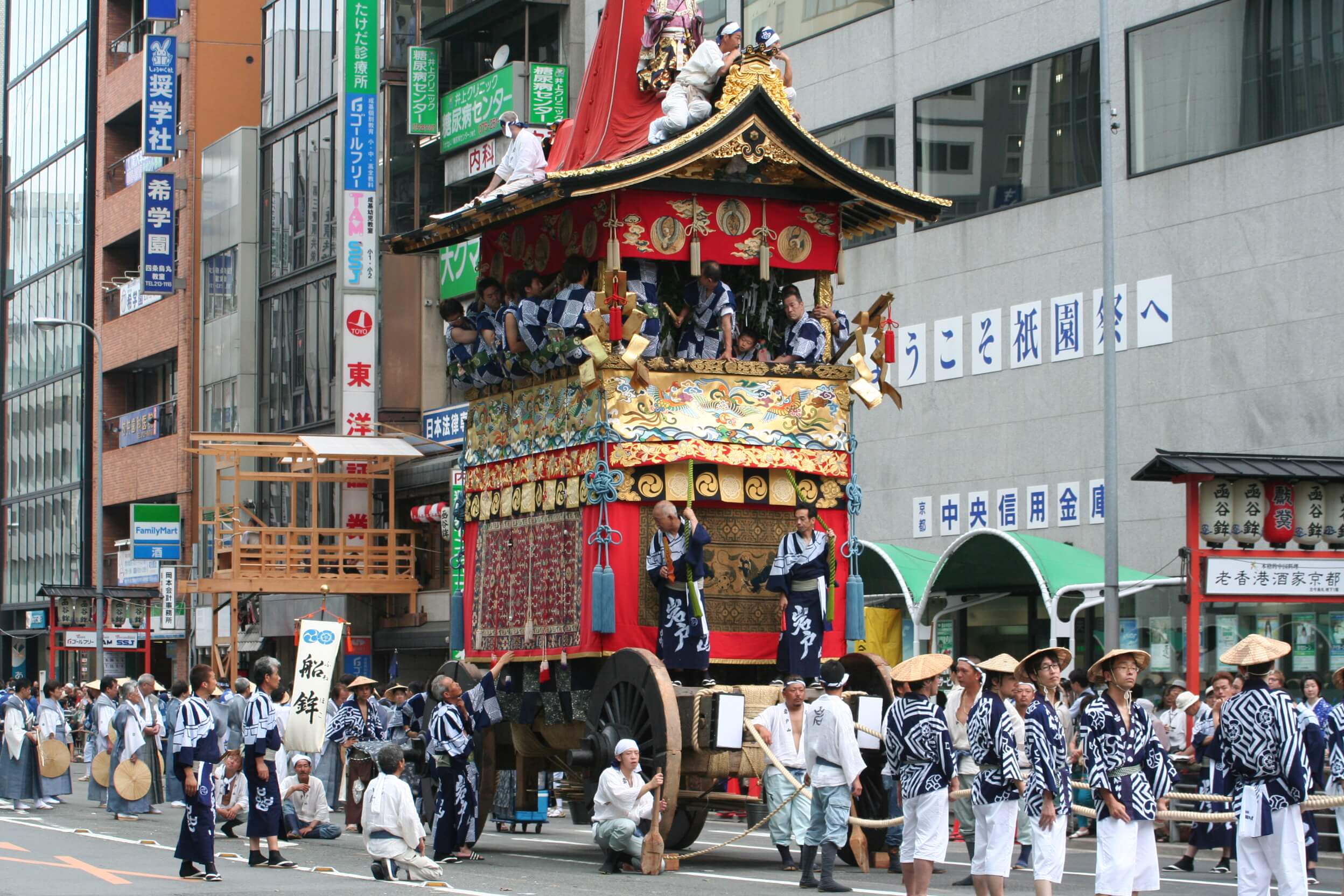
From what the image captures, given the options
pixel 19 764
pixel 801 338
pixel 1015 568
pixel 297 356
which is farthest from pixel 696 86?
pixel 297 356

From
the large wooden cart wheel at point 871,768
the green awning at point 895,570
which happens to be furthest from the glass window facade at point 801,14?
the large wooden cart wheel at point 871,768

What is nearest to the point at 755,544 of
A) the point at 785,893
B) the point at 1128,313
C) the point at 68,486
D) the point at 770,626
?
the point at 770,626

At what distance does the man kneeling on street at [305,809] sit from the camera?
20.3 metres

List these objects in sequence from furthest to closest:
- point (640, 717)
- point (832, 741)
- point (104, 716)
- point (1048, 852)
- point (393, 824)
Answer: point (104, 716) < point (640, 717) < point (393, 824) < point (832, 741) < point (1048, 852)

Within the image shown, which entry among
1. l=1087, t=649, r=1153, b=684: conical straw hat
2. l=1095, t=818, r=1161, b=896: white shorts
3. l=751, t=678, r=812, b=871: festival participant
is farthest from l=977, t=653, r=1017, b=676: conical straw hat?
l=751, t=678, r=812, b=871: festival participant

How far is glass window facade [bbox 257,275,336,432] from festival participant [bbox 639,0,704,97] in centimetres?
2519

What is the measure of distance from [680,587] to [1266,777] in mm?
5172

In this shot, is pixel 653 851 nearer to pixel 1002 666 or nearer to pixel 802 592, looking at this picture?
pixel 802 592

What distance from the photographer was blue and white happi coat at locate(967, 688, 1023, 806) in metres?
12.5

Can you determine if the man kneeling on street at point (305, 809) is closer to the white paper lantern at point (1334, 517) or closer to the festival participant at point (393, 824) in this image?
the festival participant at point (393, 824)

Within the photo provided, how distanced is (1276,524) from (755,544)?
5.44 metres

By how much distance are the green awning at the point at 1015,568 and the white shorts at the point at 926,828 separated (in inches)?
371

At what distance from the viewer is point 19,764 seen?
2548 cm

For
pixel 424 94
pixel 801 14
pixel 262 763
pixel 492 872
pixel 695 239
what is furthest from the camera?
pixel 424 94
